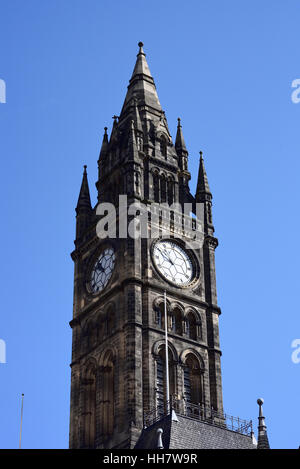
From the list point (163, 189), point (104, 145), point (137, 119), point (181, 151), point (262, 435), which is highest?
point (137, 119)

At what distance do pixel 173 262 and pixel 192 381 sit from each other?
9846 mm

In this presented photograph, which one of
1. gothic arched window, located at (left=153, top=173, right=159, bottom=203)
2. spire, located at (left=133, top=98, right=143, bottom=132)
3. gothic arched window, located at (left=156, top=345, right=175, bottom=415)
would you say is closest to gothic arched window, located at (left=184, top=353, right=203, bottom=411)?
gothic arched window, located at (left=156, top=345, right=175, bottom=415)

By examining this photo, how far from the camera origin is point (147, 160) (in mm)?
94438

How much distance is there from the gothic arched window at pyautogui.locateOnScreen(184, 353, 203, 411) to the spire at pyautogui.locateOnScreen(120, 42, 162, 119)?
2546cm

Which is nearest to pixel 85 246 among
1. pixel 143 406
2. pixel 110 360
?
pixel 110 360

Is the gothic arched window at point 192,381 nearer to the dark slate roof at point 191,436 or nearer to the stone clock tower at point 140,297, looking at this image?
the stone clock tower at point 140,297

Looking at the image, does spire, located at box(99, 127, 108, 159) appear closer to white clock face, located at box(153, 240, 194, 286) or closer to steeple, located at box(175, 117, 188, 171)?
steeple, located at box(175, 117, 188, 171)

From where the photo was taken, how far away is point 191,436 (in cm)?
7106

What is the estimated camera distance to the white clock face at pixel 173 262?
288ft

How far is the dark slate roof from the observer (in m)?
70.0

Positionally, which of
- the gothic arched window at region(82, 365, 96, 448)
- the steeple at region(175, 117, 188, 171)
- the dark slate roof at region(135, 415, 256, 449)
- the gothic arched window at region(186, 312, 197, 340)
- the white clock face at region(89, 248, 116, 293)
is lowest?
the dark slate roof at region(135, 415, 256, 449)

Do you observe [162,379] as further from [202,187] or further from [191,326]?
[202,187]

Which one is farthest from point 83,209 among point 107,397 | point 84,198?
point 107,397
